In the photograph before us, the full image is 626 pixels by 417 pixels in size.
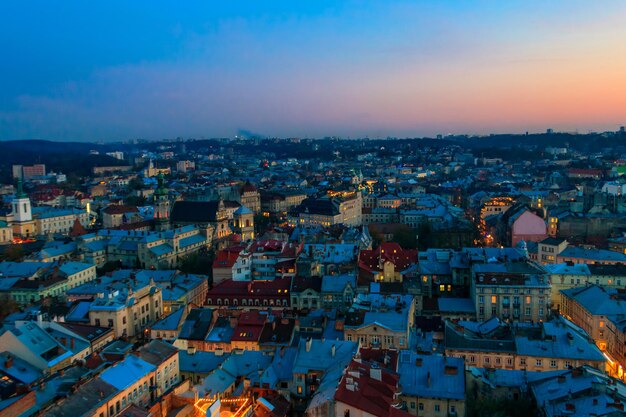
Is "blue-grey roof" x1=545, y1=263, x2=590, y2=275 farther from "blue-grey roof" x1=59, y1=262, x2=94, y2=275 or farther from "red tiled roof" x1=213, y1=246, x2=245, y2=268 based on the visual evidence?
"blue-grey roof" x1=59, y1=262, x2=94, y2=275

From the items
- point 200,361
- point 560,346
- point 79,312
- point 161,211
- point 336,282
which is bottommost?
point 200,361

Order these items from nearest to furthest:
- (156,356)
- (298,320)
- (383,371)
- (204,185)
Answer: (383,371) < (156,356) < (298,320) < (204,185)

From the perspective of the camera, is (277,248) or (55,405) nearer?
(55,405)

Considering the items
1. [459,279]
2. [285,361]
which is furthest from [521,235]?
[285,361]

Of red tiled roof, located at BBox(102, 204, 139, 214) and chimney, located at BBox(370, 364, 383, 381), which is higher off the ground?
chimney, located at BBox(370, 364, 383, 381)

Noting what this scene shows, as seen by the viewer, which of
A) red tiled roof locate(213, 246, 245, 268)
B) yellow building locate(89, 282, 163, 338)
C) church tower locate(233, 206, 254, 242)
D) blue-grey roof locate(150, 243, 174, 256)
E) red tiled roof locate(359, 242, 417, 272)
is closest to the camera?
yellow building locate(89, 282, 163, 338)

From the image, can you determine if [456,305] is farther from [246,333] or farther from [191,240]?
[191,240]

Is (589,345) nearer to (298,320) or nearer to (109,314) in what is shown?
(298,320)

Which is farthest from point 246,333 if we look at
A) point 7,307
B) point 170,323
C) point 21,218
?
point 21,218

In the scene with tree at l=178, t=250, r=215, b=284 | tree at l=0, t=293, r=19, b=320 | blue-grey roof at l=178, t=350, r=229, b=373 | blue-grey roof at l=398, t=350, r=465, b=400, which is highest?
blue-grey roof at l=398, t=350, r=465, b=400

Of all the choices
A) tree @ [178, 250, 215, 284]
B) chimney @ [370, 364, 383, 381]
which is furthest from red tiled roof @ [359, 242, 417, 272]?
chimney @ [370, 364, 383, 381]

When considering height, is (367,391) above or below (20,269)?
above
